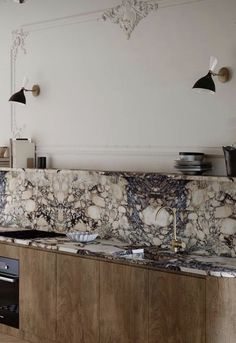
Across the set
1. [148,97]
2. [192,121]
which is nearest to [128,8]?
[148,97]

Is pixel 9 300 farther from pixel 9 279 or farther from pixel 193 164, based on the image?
pixel 193 164

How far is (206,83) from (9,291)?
99.3 inches

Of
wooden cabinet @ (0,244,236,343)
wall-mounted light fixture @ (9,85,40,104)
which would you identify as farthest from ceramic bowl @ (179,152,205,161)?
wall-mounted light fixture @ (9,85,40,104)

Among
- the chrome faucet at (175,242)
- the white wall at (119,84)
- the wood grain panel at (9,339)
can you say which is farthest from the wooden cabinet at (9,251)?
the chrome faucet at (175,242)

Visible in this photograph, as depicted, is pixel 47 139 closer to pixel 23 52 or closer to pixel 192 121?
pixel 23 52

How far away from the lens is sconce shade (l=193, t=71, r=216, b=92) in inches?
195

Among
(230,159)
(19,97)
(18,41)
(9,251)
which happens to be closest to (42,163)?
(19,97)

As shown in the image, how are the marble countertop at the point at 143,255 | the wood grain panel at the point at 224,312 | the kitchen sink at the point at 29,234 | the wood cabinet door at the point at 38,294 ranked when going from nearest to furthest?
the wood grain panel at the point at 224,312 < the marble countertop at the point at 143,255 < the wood cabinet door at the point at 38,294 < the kitchen sink at the point at 29,234

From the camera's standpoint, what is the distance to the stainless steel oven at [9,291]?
19.2 feet

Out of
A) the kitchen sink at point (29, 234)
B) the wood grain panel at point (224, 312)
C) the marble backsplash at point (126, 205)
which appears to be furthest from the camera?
the kitchen sink at point (29, 234)

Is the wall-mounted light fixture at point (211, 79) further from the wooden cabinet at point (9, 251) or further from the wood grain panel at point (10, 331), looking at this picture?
the wood grain panel at point (10, 331)

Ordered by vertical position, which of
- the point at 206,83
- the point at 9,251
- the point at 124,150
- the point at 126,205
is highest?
the point at 206,83

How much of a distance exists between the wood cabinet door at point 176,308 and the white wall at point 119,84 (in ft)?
3.38

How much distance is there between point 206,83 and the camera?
4961 millimetres
